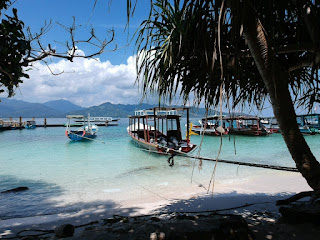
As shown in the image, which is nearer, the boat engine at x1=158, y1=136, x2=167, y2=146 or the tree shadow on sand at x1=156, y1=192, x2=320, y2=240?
the tree shadow on sand at x1=156, y1=192, x2=320, y2=240

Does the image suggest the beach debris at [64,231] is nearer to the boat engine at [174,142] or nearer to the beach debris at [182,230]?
the beach debris at [182,230]

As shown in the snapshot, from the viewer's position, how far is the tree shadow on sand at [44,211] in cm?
454

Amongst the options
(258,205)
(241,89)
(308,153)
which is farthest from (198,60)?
(258,205)

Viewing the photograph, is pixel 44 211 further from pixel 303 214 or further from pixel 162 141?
pixel 162 141

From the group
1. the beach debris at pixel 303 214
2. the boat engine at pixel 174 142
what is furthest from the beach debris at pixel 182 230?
the boat engine at pixel 174 142

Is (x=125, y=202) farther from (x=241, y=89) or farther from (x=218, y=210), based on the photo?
(x=241, y=89)

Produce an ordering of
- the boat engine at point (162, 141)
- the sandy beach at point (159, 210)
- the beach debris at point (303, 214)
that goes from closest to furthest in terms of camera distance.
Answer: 1. the beach debris at point (303, 214)
2. the sandy beach at point (159, 210)
3. the boat engine at point (162, 141)

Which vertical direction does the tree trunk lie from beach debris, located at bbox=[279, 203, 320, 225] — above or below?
above

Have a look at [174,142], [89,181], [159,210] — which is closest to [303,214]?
[159,210]

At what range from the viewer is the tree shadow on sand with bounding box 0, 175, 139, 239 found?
14.9 ft

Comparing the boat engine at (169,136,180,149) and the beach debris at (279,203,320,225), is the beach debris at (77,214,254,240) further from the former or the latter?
the boat engine at (169,136,180,149)

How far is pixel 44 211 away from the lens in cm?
569

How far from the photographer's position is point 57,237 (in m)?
3.29

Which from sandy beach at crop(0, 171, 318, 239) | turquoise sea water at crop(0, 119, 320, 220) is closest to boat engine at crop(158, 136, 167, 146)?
turquoise sea water at crop(0, 119, 320, 220)
